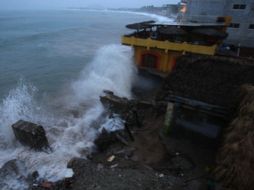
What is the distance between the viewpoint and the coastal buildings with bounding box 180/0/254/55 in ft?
87.9

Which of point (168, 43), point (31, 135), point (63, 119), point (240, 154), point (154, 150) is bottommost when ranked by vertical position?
point (63, 119)

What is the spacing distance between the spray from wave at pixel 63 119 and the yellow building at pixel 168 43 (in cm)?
245

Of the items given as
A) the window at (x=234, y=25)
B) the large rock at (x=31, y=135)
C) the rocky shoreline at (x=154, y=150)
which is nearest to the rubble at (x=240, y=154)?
the rocky shoreline at (x=154, y=150)

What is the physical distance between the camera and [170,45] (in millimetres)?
20156

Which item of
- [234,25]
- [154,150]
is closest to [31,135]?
[154,150]

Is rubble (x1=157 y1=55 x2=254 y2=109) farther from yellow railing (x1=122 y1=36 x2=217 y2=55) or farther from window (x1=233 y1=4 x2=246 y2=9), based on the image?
window (x1=233 y1=4 x2=246 y2=9)

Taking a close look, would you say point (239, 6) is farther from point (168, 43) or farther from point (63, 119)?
point (63, 119)

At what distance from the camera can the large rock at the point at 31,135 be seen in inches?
477

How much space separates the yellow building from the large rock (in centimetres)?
1283

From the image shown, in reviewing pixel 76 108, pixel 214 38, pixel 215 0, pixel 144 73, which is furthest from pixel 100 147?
pixel 215 0

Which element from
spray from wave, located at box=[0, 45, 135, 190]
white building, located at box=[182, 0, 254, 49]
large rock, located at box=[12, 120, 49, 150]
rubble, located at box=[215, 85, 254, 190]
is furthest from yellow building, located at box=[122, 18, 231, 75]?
large rock, located at box=[12, 120, 49, 150]

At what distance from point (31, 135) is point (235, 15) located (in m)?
27.0

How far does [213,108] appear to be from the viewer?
11.1 metres

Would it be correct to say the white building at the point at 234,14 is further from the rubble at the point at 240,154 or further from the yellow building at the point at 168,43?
the rubble at the point at 240,154
